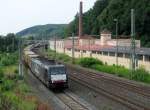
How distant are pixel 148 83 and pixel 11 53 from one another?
32631 millimetres

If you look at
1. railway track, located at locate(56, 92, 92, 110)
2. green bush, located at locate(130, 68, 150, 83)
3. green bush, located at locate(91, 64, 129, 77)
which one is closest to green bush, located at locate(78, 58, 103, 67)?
green bush, located at locate(91, 64, 129, 77)

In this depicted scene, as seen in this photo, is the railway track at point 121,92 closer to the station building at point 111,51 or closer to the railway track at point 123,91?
the railway track at point 123,91

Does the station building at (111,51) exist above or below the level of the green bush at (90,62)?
above

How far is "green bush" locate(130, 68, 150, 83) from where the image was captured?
44.3 metres

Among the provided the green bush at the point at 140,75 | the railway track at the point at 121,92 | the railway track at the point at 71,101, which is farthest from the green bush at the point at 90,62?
the railway track at the point at 71,101

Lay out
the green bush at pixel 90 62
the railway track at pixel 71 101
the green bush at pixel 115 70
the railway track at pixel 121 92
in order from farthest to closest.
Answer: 1. the green bush at pixel 90 62
2. the green bush at pixel 115 70
3. the railway track at pixel 121 92
4. the railway track at pixel 71 101

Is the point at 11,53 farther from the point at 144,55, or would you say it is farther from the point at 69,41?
the point at 69,41

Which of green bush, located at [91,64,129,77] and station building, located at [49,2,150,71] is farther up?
station building, located at [49,2,150,71]

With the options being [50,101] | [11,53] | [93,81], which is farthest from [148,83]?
[11,53]

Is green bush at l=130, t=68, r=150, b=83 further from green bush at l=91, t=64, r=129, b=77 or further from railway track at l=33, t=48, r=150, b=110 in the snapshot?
green bush at l=91, t=64, r=129, b=77

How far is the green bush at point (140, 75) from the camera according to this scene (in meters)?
44.3

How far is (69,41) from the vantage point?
107m

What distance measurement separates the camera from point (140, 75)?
44969 mm

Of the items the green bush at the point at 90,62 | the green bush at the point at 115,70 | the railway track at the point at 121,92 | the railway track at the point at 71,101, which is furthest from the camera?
the green bush at the point at 90,62
